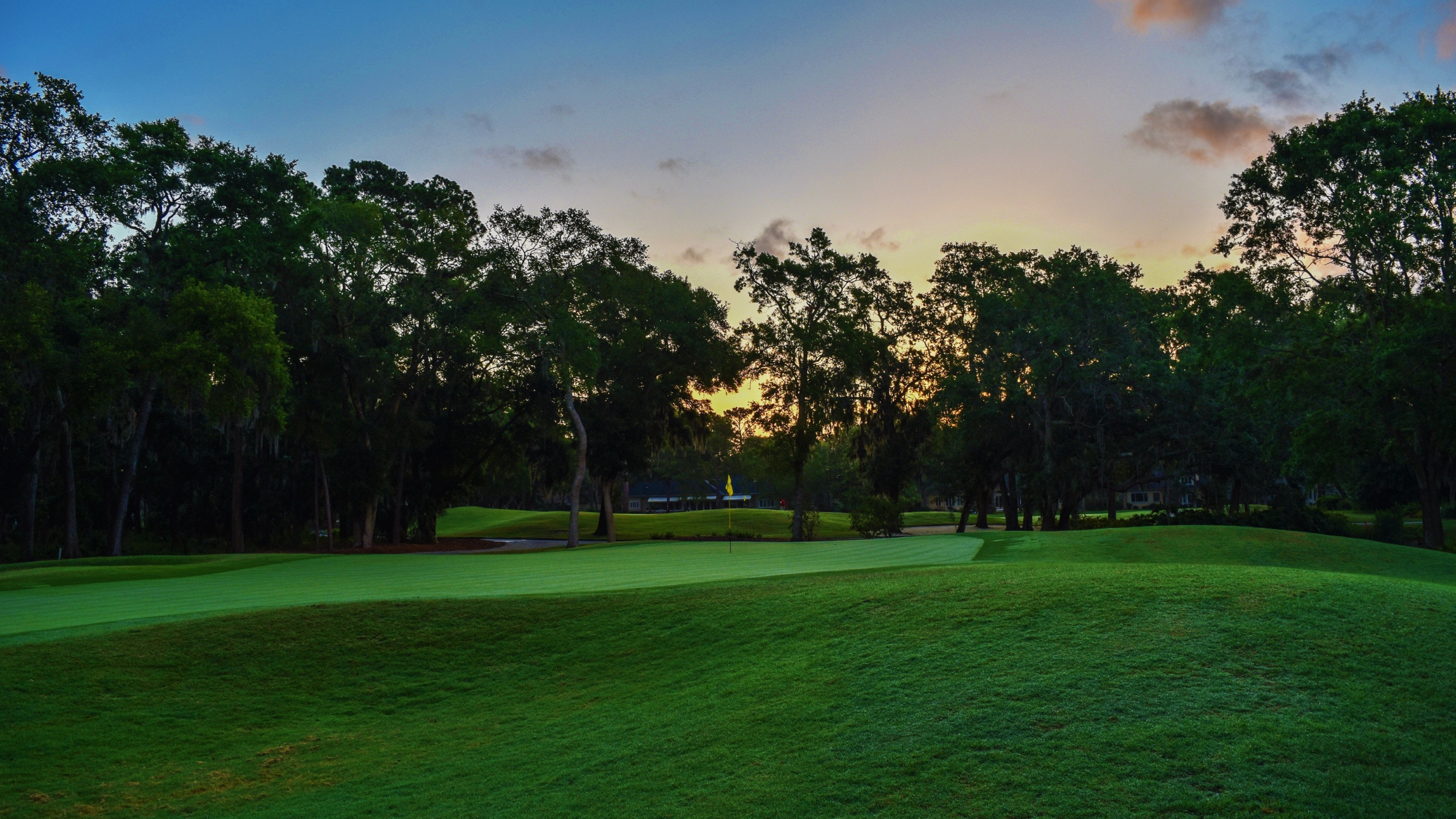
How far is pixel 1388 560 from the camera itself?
20.8m

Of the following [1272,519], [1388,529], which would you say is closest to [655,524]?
[1272,519]

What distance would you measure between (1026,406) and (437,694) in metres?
43.1

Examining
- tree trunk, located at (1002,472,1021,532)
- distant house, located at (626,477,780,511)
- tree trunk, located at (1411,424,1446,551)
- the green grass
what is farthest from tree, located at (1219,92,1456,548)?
distant house, located at (626,477,780,511)

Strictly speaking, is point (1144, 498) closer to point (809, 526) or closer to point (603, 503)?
point (809, 526)

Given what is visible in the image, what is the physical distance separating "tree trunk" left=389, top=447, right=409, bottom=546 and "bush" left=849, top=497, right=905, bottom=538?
2451 centimetres

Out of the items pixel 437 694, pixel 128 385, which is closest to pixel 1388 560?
pixel 437 694

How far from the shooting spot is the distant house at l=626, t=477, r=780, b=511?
118m

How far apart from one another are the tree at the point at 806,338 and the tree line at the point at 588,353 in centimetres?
15

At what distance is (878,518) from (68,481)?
3727 cm

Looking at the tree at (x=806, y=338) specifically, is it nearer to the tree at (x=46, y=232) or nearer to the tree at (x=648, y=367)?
the tree at (x=648, y=367)

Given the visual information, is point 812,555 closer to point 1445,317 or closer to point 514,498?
point 1445,317

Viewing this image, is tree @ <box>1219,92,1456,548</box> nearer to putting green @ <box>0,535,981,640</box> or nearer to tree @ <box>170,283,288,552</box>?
putting green @ <box>0,535,981,640</box>

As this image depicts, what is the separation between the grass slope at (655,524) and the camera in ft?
212

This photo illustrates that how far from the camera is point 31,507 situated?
37594 mm
